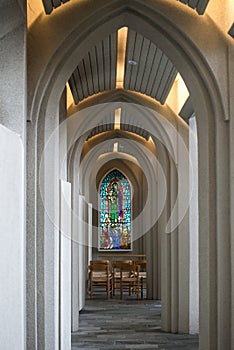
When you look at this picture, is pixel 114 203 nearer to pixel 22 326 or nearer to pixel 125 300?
pixel 125 300

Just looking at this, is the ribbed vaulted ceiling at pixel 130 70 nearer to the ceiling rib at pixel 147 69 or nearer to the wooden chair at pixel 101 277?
the ceiling rib at pixel 147 69

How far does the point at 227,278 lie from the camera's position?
6910 millimetres

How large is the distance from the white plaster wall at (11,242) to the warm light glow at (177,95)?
214 inches

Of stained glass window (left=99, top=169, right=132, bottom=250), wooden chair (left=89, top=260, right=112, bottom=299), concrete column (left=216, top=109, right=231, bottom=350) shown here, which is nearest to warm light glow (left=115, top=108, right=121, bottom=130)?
wooden chair (left=89, top=260, right=112, bottom=299)

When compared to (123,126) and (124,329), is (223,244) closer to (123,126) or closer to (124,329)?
(124,329)

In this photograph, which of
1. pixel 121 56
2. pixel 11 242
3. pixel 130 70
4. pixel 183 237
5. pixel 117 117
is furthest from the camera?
pixel 117 117

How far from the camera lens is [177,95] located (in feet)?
37.4

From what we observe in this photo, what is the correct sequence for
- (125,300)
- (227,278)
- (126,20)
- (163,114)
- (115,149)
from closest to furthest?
(227,278) < (126,20) < (163,114) < (125,300) < (115,149)

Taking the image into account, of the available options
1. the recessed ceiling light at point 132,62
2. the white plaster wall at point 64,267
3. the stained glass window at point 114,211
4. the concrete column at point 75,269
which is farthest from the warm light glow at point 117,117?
the stained glass window at point 114,211

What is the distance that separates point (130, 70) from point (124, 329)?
16.2 ft

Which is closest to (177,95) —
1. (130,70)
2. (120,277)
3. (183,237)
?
(130,70)

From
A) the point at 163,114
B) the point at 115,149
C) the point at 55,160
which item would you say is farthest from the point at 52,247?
the point at 115,149

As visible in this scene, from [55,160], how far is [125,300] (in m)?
9.85

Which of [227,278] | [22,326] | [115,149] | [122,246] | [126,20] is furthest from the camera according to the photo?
[122,246]
